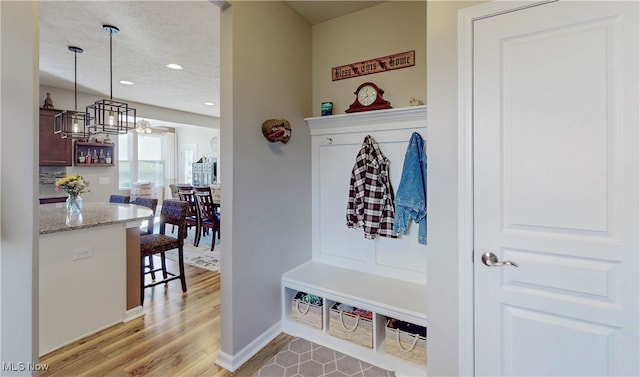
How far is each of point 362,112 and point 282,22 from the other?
0.97 meters

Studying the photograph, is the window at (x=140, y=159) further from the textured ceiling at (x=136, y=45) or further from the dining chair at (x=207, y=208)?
the dining chair at (x=207, y=208)

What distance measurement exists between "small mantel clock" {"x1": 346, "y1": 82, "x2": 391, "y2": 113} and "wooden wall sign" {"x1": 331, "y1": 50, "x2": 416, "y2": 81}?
15 centimetres

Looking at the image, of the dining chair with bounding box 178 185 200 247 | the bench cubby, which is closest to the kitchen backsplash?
the dining chair with bounding box 178 185 200 247

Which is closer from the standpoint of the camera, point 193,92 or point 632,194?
point 632,194

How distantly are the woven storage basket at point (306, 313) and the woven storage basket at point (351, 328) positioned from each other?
0.10 metres

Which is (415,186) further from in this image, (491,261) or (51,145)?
(51,145)

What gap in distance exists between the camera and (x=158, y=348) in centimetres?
212

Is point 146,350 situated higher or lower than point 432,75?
lower

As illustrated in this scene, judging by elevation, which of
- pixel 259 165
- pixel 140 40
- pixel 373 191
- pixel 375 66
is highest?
pixel 140 40

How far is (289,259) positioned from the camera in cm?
247

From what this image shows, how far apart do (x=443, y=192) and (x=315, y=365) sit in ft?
4.66

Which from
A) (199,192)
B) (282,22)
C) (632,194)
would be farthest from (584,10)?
(199,192)

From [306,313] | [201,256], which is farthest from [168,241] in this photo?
[306,313]

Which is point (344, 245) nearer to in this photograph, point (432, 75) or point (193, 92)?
point (432, 75)
